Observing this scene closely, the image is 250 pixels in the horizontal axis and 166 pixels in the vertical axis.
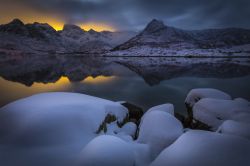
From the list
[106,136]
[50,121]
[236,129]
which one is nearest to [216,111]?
[236,129]

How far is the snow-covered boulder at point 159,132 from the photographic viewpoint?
21.4 feet

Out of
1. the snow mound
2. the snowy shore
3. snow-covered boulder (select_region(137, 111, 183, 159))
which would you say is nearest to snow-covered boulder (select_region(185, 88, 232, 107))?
the snowy shore

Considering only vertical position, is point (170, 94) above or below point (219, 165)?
below

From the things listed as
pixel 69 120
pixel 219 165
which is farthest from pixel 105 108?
pixel 219 165

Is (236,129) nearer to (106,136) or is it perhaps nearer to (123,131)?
(106,136)

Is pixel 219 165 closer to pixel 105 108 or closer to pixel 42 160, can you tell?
pixel 42 160

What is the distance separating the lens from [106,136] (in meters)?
5.87

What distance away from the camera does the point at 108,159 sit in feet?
16.5

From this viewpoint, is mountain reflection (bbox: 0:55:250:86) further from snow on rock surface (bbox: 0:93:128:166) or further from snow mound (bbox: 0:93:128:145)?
snow on rock surface (bbox: 0:93:128:166)

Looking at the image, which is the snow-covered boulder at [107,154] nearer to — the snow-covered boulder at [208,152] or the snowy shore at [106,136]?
the snowy shore at [106,136]

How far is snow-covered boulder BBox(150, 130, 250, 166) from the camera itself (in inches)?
174

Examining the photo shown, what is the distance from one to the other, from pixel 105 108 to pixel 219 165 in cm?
527

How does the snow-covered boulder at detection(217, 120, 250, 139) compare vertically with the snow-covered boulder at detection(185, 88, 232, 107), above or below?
above

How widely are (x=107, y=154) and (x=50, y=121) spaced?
8.29 ft
